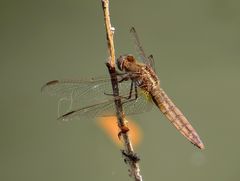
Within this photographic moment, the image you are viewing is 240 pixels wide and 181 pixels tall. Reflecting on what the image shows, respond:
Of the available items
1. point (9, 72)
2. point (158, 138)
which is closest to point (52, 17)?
point (9, 72)

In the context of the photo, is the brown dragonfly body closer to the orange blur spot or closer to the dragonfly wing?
the dragonfly wing

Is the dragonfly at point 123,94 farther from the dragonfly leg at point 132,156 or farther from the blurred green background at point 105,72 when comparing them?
the blurred green background at point 105,72

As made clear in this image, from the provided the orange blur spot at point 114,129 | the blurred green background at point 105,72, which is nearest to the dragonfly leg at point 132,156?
the orange blur spot at point 114,129

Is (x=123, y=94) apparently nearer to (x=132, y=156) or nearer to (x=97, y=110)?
(x=97, y=110)

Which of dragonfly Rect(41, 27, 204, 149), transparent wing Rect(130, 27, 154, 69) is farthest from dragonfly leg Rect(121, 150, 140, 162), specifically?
transparent wing Rect(130, 27, 154, 69)

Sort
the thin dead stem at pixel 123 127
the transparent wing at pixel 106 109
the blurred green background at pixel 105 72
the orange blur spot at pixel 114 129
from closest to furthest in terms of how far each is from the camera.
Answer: the thin dead stem at pixel 123 127 < the transparent wing at pixel 106 109 < the orange blur spot at pixel 114 129 < the blurred green background at pixel 105 72

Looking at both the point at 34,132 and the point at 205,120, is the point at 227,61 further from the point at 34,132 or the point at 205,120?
the point at 34,132

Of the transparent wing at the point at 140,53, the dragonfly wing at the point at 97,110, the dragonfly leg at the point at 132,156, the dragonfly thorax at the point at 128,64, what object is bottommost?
the dragonfly leg at the point at 132,156

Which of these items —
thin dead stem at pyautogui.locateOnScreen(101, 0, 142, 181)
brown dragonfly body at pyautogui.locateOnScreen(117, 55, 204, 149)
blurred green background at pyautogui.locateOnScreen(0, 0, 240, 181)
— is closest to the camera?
thin dead stem at pyautogui.locateOnScreen(101, 0, 142, 181)
